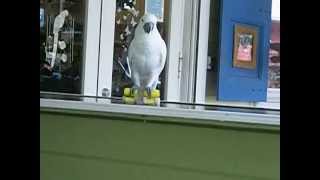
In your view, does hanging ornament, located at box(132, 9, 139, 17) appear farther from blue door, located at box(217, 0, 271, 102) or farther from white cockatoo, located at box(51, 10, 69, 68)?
blue door, located at box(217, 0, 271, 102)

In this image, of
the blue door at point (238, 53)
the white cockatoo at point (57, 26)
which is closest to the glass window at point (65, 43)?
the white cockatoo at point (57, 26)

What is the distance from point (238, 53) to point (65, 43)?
33.7 inches

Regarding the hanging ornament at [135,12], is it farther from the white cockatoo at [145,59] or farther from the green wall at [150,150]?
the green wall at [150,150]

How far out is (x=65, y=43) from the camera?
251 cm

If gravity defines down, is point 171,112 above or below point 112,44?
below

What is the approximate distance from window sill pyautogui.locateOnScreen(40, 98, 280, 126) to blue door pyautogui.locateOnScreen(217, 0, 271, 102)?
0.67 m

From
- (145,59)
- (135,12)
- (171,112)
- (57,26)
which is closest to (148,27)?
(145,59)

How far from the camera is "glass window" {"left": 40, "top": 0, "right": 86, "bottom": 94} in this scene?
2154mm

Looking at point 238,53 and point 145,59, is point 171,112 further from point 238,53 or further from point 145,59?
point 238,53

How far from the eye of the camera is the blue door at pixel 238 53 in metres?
2.18

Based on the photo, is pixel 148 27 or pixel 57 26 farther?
pixel 57 26
